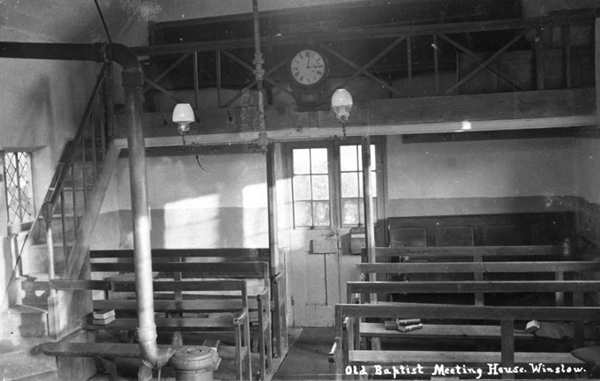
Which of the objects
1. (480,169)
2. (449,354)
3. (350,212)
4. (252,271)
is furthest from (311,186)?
(449,354)

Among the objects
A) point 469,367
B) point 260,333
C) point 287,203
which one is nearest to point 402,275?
point 287,203

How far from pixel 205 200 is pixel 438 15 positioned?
16.5 ft

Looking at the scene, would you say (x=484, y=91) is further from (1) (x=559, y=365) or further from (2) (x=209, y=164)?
(2) (x=209, y=164)

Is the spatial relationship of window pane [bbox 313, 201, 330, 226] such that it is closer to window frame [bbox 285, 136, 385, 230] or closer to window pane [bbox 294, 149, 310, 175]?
window frame [bbox 285, 136, 385, 230]

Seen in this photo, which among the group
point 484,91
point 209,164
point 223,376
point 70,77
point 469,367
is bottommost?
point 223,376

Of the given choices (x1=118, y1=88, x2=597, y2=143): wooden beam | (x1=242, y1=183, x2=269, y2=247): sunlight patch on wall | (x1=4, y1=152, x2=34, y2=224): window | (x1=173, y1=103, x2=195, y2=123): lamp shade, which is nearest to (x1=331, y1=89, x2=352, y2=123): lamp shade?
(x1=118, y1=88, x2=597, y2=143): wooden beam

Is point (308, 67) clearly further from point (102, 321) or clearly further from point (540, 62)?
point (102, 321)

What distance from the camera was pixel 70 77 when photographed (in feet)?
31.2

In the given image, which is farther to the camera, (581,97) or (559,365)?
(581,97)

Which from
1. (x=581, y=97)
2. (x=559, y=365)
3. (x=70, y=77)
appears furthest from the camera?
(x=70, y=77)

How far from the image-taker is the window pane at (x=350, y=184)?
34.0 feet

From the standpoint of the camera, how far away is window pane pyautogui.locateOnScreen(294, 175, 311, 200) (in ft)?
34.4

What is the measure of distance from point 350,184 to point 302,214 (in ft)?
3.24

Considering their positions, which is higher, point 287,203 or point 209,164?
point 209,164
